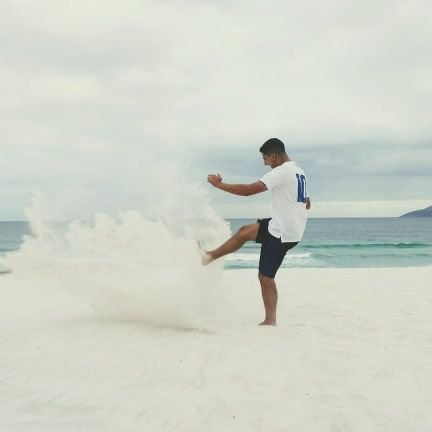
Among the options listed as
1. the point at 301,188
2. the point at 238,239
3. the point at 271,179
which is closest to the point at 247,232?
the point at 238,239

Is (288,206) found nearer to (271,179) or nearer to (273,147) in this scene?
(271,179)

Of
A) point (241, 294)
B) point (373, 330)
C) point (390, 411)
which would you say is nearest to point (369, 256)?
point (241, 294)

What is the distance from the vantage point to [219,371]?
3736mm

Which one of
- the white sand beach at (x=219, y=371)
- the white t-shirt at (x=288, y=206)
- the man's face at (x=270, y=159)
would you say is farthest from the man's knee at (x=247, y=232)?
the white sand beach at (x=219, y=371)

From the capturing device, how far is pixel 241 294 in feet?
26.6

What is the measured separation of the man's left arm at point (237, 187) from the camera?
4.86 m

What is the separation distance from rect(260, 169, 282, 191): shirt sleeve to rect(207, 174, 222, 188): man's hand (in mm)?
445

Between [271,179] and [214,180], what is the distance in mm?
593

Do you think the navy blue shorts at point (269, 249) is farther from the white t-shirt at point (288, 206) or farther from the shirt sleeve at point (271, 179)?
the shirt sleeve at point (271, 179)

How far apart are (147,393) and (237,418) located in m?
0.72

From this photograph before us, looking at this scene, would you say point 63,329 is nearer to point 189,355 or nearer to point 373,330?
point 189,355

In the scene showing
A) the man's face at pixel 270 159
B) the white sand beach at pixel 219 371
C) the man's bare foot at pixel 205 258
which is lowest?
the white sand beach at pixel 219 371

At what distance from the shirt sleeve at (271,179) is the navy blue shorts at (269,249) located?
49 cm

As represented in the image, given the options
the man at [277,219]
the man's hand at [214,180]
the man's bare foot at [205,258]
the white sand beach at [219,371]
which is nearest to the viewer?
the white sand beach at [219,371]
